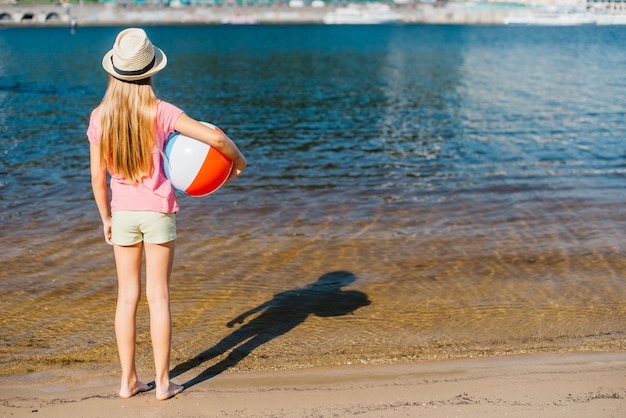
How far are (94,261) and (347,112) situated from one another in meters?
15.6

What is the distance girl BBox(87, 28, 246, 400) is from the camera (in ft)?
13.6

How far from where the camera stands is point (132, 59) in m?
4.02

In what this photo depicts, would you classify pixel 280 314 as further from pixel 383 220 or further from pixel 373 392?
pixel 383 220

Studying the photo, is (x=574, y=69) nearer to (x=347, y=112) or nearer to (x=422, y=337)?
(x=347, y=112)

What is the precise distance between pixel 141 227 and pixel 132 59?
40.2 inches

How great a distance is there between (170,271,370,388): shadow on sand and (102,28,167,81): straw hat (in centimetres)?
224

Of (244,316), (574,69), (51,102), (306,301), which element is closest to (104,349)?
(244,316)

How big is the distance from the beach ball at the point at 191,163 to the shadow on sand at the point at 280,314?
151cm

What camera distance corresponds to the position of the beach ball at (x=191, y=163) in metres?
4.39

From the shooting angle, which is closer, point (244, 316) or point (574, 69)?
point (244, 316)

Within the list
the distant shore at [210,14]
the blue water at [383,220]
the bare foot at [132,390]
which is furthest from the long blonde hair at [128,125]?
the distant shore at [210,14]

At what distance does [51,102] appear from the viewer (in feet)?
82.4

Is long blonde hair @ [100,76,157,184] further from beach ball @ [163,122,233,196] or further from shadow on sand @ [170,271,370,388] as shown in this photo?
shadow on sand @ [170,271,370,388]

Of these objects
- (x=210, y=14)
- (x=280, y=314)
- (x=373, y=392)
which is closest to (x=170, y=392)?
(x=373, y=392)
